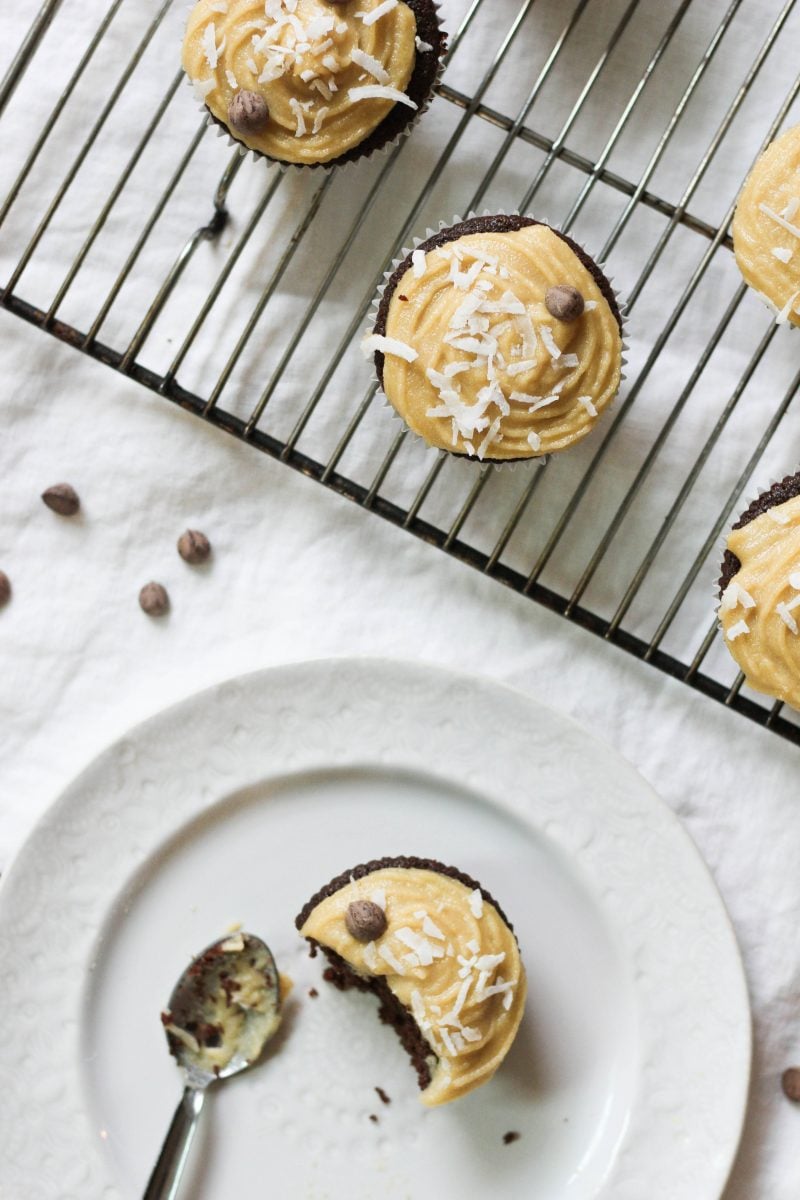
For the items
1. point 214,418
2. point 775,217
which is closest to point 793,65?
point 775,217

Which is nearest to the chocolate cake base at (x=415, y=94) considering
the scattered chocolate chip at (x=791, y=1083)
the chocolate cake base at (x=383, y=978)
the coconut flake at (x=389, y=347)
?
the coconut flake at (x=389, y=347)

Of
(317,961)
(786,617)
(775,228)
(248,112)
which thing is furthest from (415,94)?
(317,961)

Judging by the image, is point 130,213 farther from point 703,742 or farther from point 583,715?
point 703,742

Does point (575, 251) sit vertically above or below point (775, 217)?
below

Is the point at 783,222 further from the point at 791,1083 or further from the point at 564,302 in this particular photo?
the point at 791,1083

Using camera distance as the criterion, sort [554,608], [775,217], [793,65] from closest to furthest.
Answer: [775,217] < [554,608] < [793,65]
